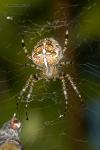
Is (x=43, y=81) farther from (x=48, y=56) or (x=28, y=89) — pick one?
(x=48, y=56)

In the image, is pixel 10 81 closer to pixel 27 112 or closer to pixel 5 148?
pixel 27 112

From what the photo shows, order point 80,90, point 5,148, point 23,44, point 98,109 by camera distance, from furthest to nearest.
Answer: point 98,109, point 80,90, point 23,44, point 5,148

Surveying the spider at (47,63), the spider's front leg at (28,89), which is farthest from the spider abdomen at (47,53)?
the spider's front leg at (28,89)

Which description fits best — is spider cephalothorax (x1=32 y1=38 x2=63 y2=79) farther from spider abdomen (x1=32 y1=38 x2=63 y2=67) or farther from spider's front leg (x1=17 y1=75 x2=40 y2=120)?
spider's front leg (x1=17 y1=75 x2=40 y2=120)

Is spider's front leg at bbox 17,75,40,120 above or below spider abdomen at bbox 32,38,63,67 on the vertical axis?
below

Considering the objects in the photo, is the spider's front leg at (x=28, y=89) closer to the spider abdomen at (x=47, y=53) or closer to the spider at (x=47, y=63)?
the spider at (x=47, y=63)

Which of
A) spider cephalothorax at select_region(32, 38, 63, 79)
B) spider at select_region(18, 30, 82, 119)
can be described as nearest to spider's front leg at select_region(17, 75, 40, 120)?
spider at select_region(18, 30, 82, 119)

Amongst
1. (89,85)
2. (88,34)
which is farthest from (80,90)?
(88,34)
